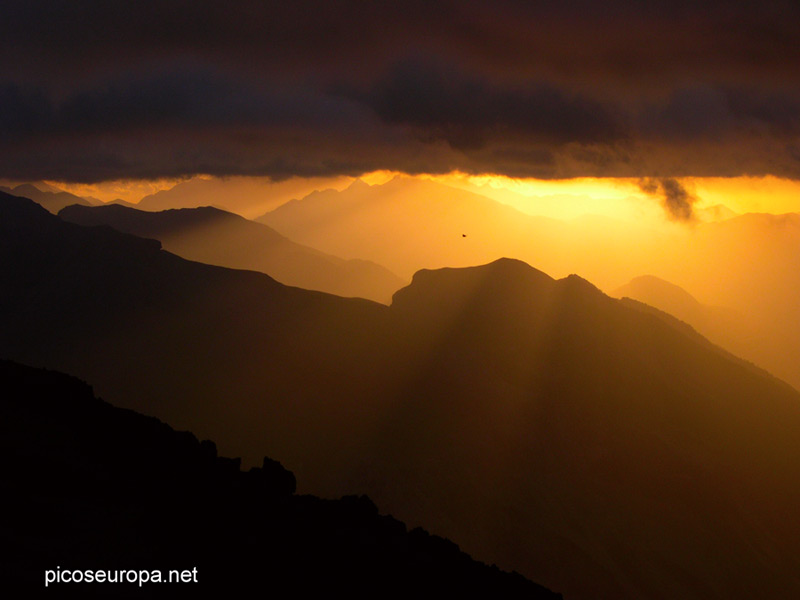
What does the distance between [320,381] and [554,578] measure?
74.0 metres

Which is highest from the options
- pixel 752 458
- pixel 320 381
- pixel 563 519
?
pixel 320 381

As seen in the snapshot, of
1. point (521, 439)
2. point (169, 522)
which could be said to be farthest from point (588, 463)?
point (169, 522)

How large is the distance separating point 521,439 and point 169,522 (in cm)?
13684

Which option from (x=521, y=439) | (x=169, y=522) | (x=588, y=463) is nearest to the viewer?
(x=169, y=522)

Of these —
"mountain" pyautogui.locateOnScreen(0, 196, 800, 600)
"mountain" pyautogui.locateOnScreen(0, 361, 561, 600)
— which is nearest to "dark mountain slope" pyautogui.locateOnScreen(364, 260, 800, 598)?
"mountain" pyautogui.locateOnScreen(0, 196, 800, 600)

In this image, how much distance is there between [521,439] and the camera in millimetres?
167750

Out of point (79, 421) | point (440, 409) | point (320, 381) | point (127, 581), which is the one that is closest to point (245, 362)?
point (320, 381)

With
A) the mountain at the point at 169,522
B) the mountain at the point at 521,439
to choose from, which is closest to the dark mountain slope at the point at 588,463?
the mountain at the point at 521,439

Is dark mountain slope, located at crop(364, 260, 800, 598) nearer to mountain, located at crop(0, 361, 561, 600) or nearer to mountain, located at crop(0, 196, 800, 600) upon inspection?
mountain, located at crop(0, 196, 800, 600)

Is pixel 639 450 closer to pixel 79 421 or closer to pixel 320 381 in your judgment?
pixel 320 381

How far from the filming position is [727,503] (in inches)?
6427

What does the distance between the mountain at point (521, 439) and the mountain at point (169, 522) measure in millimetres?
91137

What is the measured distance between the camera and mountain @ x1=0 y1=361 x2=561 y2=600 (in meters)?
33.0

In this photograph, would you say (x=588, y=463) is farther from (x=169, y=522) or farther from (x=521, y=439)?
(x=169, y=522)
